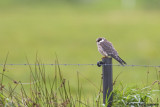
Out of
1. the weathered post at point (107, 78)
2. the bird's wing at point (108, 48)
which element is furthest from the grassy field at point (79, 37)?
the weathered post at point (107, 78)

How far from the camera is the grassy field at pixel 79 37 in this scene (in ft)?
56.1

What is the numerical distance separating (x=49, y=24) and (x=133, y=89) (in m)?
27.4

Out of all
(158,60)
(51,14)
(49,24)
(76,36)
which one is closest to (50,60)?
(158,60)

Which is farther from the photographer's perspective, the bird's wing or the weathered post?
the bird's wing

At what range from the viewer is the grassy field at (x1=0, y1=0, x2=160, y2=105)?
17.1m

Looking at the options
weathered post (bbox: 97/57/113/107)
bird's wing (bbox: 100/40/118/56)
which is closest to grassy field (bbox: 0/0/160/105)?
bird's wing (bbox: 100/40/118/56)

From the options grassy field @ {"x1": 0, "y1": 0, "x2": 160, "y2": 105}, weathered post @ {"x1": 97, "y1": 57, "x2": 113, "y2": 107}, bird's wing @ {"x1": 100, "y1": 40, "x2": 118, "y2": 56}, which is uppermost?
grassy field @ {"x1": 0, "y1": 0, "x2": 160, "y2": 105}

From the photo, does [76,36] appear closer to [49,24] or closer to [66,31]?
[66,31]

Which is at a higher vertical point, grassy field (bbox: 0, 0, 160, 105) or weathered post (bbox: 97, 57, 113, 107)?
grassy field (bbox: 0, 0, 160, 105)

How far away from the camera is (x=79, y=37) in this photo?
28469 mm

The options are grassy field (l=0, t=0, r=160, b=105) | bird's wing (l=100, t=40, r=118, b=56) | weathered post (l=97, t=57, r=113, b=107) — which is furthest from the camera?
grassy field (l=0, t=0, r=160, b=105)

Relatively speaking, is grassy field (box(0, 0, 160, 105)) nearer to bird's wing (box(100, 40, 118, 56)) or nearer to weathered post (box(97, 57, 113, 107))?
bird's wing (box(100, 40, 118, 56))

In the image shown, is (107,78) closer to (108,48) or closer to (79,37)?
(108,48)

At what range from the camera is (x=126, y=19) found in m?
35.6
